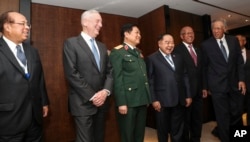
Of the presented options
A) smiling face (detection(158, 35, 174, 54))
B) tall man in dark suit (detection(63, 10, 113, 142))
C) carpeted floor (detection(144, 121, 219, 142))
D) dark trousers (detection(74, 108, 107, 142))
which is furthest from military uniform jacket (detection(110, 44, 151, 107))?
carpeted floor (detection(144, 121, 219, 142))

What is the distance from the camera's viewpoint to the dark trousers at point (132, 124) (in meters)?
2.07

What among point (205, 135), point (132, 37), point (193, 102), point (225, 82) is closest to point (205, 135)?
point (205, 135)

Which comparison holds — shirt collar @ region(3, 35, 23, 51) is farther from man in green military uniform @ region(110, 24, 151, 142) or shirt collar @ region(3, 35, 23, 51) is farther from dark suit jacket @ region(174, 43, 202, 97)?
dark suit jacket @ region(174, 43, 202, 97)

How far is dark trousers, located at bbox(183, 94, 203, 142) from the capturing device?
2.71m

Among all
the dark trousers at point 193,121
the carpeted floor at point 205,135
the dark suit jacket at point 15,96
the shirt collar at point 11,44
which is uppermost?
the shirt collar at point 11,44

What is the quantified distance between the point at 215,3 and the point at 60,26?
301cm

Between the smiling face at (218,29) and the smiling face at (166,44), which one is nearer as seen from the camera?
the smiling face at (166,44)

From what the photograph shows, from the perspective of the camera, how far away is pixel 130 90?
83.4 inches

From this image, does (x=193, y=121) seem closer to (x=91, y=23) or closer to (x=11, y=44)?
(x=91, y=23)

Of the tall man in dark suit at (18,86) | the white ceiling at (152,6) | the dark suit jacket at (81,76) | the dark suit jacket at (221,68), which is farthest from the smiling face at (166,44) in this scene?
the tall man in dark suit at (18,86)

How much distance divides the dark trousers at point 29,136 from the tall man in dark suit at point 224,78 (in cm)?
212

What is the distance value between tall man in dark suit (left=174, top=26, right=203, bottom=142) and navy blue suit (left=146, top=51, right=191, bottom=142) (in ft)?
0.93

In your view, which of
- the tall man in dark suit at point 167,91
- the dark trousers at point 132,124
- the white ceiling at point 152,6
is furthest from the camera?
the white ceiling at point 152,6

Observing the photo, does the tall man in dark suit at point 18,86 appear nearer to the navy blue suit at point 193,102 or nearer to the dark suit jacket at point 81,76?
the dark suit jacket at point 81,76
